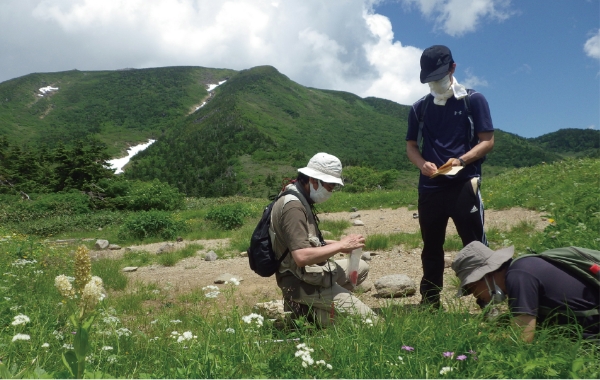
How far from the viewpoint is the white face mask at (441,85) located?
379 cm

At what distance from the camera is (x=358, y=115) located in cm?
18825

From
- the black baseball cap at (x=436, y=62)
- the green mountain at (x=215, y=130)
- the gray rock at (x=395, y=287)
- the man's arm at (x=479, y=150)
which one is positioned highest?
the green mountain at (x=215, y=130)

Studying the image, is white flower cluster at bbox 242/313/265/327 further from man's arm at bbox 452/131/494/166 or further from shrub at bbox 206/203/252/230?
shrub at bbox 206/203/252/230

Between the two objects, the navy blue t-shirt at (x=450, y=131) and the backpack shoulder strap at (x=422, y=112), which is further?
the backpack shoulder strap at (x=422, y=112)

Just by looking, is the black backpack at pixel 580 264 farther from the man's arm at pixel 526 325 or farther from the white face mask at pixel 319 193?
the white face mask at pixel 319 193

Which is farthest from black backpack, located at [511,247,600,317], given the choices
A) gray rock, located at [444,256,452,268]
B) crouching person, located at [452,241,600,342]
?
gray rock, located at [444,256,452,268]

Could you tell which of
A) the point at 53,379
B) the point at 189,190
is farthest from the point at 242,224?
the point at 189,190

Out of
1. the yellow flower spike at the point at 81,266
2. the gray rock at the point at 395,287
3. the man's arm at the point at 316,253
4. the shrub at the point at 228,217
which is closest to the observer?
the yellow flower spike at the point at 81,266

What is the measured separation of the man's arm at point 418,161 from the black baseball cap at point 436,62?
63 centimetres

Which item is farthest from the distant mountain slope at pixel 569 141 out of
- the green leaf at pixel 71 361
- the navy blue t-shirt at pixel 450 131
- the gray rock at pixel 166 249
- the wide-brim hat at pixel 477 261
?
the green leaf at pixel 71 361

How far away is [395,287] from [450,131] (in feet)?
6.71

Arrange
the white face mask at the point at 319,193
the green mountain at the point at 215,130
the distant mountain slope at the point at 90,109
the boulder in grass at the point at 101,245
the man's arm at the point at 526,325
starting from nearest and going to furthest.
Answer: the man's arm at the point at 526,325, the white face mask at the point at 319,193, the boulder in grass at the point at 101,245, the green mountain at the point at 215,130, the distant mountain slope at the point at 90,109

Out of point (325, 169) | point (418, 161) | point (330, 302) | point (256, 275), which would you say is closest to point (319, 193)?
point (325, 169)

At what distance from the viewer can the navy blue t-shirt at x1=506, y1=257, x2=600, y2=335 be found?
8.44ft
